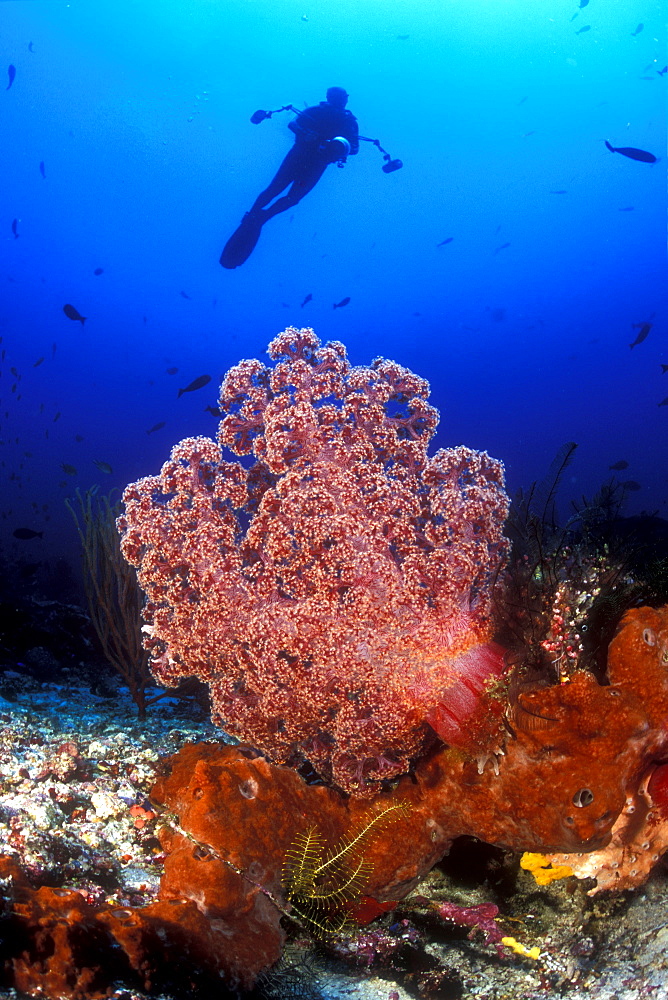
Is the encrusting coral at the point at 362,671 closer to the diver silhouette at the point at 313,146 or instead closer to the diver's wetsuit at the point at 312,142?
the diver silhouette at the point at 313,146

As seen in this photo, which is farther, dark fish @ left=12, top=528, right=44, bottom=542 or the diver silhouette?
the diver silhouette

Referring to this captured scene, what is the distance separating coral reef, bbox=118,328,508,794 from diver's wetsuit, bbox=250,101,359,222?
16.2m

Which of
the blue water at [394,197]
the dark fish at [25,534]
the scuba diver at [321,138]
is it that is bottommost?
the dark fish at [25,534]

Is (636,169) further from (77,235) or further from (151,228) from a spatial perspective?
(77,235)

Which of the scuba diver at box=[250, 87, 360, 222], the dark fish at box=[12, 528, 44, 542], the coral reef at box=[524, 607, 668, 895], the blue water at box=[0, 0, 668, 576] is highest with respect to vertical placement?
the blue water at box=[0, 0, 668, 576]

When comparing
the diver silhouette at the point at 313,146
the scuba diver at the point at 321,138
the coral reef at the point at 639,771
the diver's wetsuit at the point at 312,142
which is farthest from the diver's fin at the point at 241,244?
the coral reef at the point at 639,771

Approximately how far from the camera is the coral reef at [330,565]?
3.02 metres

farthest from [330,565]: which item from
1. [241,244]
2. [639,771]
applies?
[241,244]

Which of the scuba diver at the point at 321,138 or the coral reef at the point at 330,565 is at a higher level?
the scuba diver at the point at 321,138

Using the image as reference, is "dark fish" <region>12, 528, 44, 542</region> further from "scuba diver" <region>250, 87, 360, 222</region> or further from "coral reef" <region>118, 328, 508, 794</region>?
"scuba diver" <region>250, 87, 360, 222</region>

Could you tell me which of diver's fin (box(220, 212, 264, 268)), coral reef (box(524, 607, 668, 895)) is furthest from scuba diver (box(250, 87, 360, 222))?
coral reef (box(524, 607, 668, 895))

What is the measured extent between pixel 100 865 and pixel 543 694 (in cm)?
267

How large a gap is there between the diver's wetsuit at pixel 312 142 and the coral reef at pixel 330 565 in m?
16.2

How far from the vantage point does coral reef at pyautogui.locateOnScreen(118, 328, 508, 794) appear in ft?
9.92
